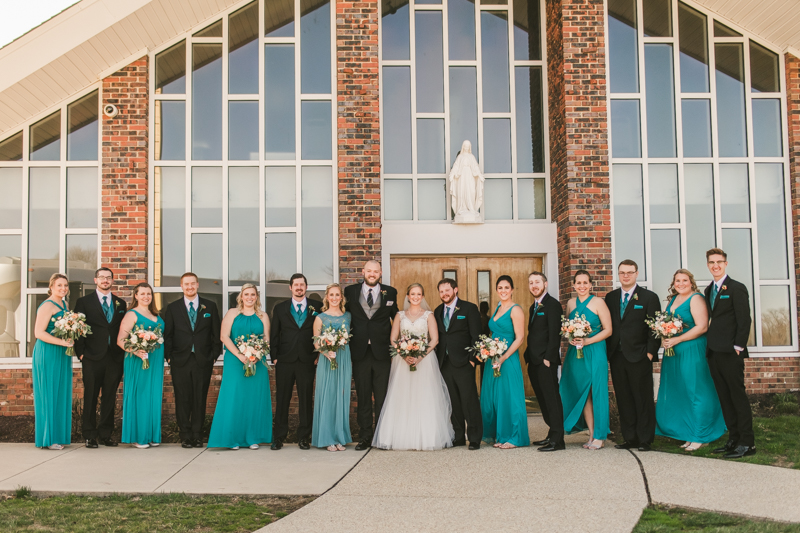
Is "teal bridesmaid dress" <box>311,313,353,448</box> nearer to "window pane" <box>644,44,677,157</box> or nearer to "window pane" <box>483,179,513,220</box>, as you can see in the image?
"window pane" <box>483,179,513,220</box>

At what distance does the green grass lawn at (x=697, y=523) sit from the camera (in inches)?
176

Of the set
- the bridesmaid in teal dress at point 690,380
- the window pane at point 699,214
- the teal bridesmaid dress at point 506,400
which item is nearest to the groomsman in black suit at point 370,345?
the teal bridesmaid dress at point 506,400

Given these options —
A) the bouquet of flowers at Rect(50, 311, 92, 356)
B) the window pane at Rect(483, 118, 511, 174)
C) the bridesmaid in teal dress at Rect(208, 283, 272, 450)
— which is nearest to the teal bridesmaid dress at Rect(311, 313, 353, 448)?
the bridesmaid in teal dress at Rect(208, 283, 272, 450)

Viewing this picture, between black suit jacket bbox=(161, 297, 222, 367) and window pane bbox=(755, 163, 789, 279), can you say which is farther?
window pane bbox=(755, 163, 789, 279)

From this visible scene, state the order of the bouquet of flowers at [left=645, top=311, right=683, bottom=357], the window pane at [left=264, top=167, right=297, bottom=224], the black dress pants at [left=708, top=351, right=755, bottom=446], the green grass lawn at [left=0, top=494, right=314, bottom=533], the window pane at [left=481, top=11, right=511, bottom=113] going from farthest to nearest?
the window pane at [left=481, top=11, right=511, bottom=113] < the window pane at [left=264, top=167, right=297, bottom=224] < the bouquet of flowers at [left=645, top=311, right=683, bottom=357] < the black dress pants at [left=708, top=351, right=755, bottom=446] < the green grass lawn at [left=0, top=494, right=314, bottom=533]

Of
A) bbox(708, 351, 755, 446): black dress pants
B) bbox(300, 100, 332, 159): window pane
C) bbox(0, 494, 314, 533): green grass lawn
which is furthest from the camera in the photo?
bbox(300, 100, 332, 159): window pane

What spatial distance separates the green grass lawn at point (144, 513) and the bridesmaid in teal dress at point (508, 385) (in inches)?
103

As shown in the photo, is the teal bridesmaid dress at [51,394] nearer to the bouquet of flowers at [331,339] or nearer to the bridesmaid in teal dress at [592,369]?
the bouquet of flowers at [331,339]

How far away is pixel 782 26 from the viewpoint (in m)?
9.49


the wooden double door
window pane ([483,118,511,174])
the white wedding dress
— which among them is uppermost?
window pane ([483,118,511,174])

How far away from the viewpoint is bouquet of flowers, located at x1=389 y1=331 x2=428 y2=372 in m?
7.27

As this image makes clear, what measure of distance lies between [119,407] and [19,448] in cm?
158

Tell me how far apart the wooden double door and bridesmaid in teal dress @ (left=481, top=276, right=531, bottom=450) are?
2.43m

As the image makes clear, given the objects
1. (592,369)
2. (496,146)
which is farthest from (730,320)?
(496,146)
